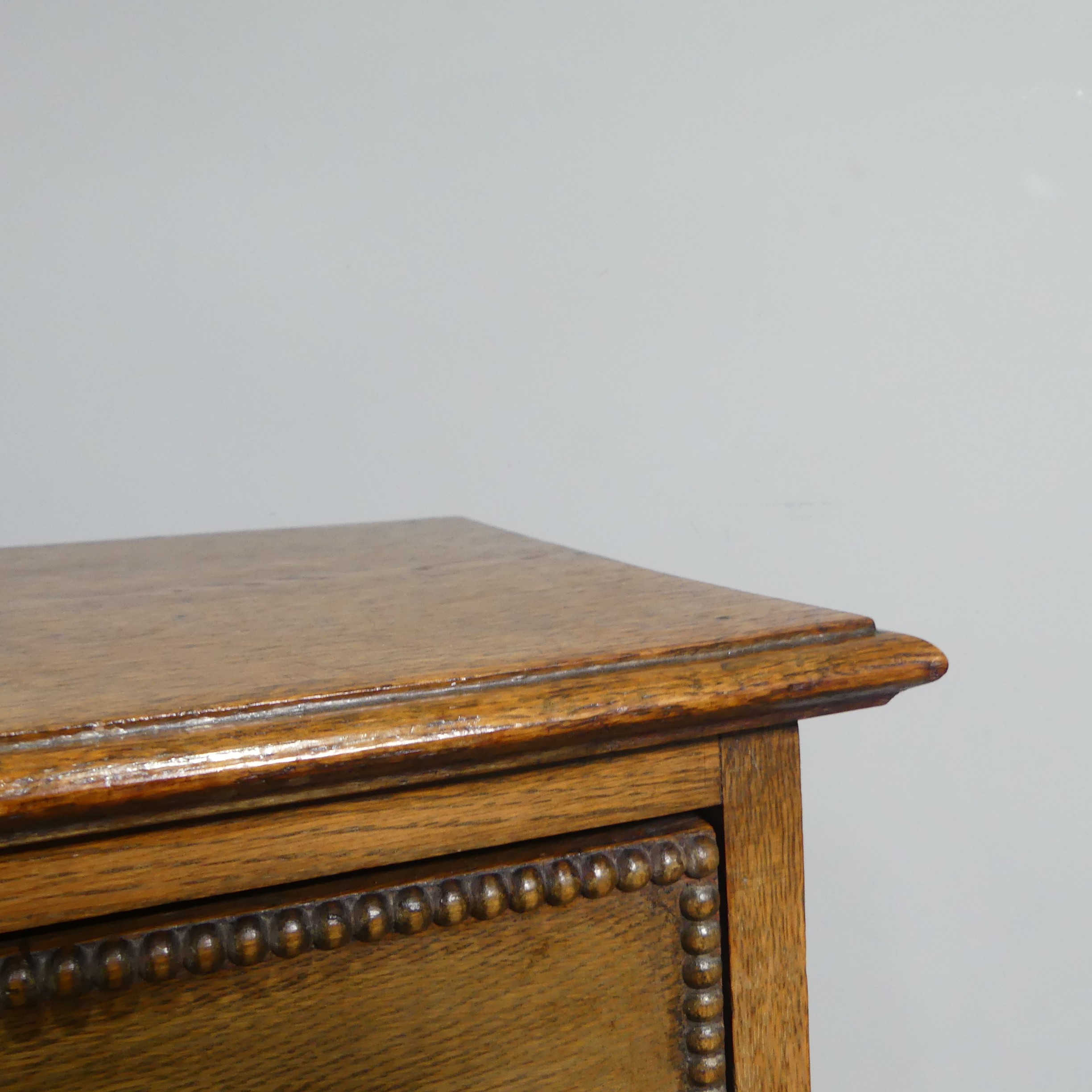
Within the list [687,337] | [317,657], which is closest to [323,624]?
[317,657]

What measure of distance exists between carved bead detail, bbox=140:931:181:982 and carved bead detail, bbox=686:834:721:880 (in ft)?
0.57

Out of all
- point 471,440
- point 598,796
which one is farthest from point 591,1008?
point 471,440

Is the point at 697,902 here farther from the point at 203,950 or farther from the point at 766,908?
the point at 203,950

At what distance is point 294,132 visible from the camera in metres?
1.25

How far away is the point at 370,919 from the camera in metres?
0.38

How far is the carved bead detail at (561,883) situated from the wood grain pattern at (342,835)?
1 centimetres

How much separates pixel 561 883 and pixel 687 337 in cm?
107

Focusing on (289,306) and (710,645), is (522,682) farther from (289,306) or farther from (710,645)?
(289,306)

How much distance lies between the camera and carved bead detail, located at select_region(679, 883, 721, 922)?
423 mm

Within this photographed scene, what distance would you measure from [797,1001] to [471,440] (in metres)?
0.96

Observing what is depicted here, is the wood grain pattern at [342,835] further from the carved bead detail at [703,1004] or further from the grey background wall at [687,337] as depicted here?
the grey background wall at [687,337]

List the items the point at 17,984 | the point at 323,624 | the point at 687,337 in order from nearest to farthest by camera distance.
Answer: the point at 17,984 → the point at 323,624 → the point at 687,337

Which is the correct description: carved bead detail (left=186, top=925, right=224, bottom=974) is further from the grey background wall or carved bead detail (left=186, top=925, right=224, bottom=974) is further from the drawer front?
the grey background wall

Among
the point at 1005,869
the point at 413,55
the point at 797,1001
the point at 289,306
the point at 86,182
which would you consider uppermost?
the point at 413,55
